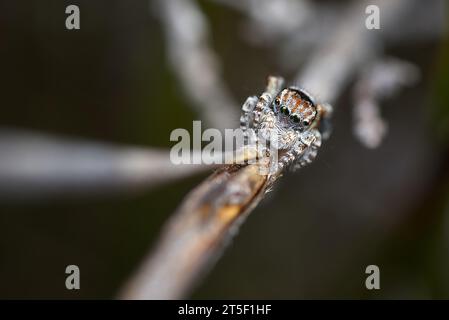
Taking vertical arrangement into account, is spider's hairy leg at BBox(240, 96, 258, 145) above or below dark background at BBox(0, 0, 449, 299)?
below

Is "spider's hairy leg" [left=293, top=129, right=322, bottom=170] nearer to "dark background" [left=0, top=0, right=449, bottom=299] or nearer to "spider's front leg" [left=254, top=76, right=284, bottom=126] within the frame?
"spider's front leg" [left=254, top=76, right=284, bottom=126]

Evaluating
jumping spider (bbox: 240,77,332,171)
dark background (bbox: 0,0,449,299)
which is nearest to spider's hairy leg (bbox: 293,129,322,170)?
jumping spider (bbox: 240,77,332,171)

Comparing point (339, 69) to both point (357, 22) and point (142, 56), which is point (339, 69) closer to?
point (357, 22)

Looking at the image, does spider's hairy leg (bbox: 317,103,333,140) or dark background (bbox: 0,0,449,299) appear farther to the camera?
dark background (bbox: 0,0,449,299)

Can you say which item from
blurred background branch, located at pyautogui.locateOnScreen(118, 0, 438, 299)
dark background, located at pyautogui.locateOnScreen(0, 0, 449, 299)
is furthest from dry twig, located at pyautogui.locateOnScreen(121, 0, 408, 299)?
dark background, located at pyautogui.locateOnScreen(0, 0, 449, 299)

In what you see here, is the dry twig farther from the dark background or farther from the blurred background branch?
the dark background

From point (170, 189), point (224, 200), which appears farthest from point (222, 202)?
point (170, 189)
